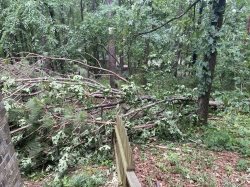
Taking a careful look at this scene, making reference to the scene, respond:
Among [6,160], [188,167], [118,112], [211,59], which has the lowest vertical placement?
[188,167]

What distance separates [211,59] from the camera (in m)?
5.53

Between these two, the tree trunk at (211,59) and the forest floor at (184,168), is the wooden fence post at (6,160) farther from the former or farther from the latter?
the tree trunk at (211,59)

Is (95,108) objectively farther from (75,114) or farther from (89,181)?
(89,181)

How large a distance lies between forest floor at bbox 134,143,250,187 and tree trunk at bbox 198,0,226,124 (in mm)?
918

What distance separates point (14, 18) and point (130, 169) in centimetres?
853

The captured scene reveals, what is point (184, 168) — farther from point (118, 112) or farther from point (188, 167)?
point (118, 112)

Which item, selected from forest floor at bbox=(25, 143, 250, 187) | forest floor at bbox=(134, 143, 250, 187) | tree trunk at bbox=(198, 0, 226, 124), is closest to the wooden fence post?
forest floor at bbox=(25, 143, 250, 187)

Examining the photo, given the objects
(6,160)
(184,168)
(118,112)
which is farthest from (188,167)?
(6,160)

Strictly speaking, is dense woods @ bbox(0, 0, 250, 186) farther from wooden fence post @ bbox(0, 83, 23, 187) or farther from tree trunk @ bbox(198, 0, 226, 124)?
wooden fence post @ bbox(0, 83, 23, 187)

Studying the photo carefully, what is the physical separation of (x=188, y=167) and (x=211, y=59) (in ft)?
7.05

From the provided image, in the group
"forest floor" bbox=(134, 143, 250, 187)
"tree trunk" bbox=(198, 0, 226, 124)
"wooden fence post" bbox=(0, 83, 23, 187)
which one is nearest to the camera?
"wooden fence post" bbox=(0, 83, 23, 187)

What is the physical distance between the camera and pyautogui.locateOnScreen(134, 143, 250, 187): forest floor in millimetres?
4215

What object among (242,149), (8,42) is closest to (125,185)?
(242,149)

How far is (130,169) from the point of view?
11.0 ft
